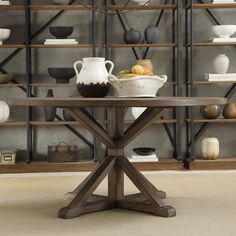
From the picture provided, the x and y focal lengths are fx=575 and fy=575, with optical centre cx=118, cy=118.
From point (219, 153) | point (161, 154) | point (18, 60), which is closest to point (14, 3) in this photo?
point (18, 60)

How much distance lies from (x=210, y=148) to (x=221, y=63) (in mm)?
817

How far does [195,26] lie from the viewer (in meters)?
5.82

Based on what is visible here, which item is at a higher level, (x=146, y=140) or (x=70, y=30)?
(x=70, y=30)

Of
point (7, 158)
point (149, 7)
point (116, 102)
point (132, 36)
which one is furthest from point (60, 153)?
point (116, 102)

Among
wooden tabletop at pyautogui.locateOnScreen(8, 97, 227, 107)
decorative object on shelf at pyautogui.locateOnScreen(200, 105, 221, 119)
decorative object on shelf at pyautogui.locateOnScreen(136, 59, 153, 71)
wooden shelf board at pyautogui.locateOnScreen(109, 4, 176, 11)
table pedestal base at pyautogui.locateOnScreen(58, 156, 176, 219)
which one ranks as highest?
wooden shelf board at pyautogui.locateOnScreen(109, 4, 176, 11)

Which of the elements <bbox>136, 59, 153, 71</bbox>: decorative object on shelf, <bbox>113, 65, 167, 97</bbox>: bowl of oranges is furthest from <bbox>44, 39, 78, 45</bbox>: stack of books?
<bbox>113, 65, 167, 97</bbox>: bowl of oranges

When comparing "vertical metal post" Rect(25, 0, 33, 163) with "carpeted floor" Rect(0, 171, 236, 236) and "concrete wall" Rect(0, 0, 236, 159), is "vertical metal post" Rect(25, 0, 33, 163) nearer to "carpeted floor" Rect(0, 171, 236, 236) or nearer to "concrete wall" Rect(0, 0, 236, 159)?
"concrete wall" Rect(0, 0, 236, 159)

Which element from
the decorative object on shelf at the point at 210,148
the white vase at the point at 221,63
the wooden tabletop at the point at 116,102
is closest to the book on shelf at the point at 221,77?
the white vase at the point at 221,63

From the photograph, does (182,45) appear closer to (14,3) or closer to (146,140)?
(146,140)

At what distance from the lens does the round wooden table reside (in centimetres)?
309

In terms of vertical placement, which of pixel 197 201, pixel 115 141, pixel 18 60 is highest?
pixel 18 60

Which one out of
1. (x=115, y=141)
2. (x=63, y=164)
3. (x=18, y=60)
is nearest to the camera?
(x=115, y=141)

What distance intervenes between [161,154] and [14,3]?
2101mm

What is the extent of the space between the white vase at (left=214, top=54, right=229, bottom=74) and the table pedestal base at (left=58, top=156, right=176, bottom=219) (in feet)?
7.00
